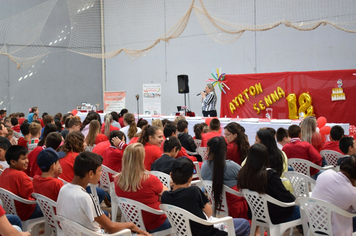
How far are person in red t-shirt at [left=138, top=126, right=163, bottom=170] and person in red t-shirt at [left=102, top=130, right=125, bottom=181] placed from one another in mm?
277

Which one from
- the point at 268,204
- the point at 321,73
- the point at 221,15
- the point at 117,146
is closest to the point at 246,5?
the point at 221,15

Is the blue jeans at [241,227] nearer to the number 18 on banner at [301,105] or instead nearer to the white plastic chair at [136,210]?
the white plastic chair at [136,210]

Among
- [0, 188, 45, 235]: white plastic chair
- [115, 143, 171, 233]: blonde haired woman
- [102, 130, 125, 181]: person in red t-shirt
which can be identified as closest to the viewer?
[115, 143, 171, 233]: blonde haired woman

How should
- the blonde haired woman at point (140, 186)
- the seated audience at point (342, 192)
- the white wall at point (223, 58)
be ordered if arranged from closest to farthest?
the seated audience at point (342, 192) < the blonde haired woman at point (140, 186) < the white wall at point (223, 58)

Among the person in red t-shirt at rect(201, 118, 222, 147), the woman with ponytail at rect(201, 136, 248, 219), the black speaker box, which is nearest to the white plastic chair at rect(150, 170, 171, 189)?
the woman with ponytail at rect(201, 136, 248, 219)

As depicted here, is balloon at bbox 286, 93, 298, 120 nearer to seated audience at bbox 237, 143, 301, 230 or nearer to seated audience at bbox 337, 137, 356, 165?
seated audience at bbox 337, 137, 356, 165

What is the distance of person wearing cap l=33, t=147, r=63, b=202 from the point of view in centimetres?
320

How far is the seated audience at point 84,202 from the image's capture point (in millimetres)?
2594

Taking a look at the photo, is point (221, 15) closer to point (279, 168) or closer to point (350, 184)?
point (279, 168)

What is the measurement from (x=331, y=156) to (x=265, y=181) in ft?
7.81

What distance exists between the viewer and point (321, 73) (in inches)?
367

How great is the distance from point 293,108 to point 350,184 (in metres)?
7.00

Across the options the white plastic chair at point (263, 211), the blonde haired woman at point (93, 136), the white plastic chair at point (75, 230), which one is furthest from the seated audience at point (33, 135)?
the white plastic chair at point (263, 211)

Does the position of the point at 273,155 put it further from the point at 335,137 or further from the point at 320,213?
the point at 335,137
